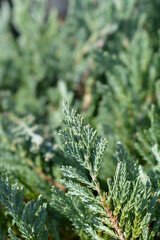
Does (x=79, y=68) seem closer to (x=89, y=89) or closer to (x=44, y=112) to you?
(x=89, y=89)

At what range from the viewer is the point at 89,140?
576 mm

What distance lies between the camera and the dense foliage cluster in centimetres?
57

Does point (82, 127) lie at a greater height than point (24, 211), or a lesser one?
greater

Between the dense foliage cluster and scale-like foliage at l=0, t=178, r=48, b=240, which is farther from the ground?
the dense foliage cluster

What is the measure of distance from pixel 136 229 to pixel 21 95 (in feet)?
3.09

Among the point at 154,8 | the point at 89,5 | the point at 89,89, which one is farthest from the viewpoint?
the point at 154,8

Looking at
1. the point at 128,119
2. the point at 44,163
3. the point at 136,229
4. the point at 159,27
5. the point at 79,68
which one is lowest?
the point at 136,229

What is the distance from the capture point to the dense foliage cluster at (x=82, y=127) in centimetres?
57

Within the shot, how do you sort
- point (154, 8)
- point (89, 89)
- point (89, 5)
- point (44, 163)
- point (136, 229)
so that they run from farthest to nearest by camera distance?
point (154, 8) < point (89, 5) < point (89, 89) < point (44, 163) < point (136, 229)

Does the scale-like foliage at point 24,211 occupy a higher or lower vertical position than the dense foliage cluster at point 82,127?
lower

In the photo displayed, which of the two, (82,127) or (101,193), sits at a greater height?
(82,127)

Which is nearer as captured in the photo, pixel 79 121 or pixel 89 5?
pixel 79 121

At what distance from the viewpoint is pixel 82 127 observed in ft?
1.92

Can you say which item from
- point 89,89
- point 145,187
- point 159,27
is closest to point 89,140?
point 145,187
